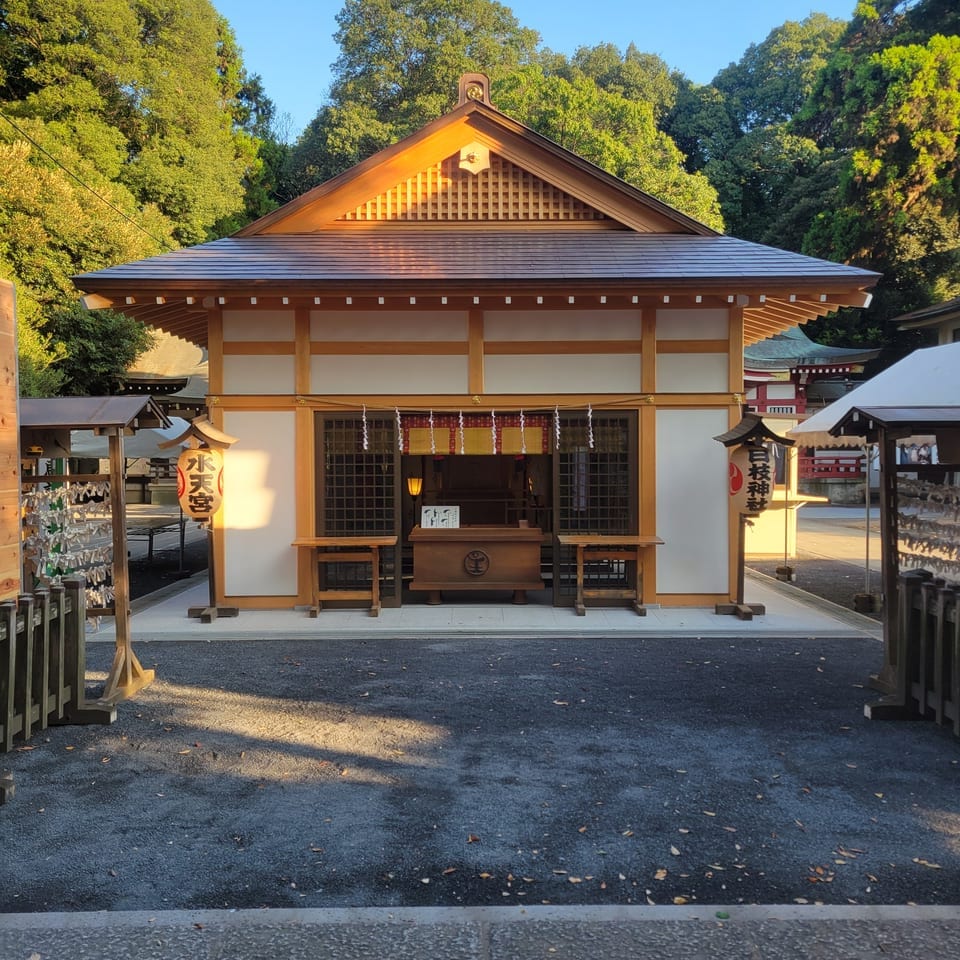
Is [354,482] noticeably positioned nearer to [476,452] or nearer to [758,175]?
[476,452]

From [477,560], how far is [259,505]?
2.96m

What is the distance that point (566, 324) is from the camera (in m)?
9.54

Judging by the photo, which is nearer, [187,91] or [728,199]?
[187,91]

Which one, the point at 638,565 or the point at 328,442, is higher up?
the point at 328,442

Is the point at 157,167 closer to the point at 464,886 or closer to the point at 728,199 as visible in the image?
the point at 728,199

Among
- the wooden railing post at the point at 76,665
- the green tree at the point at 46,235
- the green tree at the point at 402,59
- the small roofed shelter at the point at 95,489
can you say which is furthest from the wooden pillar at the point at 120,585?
the green tree at the point at 402,59

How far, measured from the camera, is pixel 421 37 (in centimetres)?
3791

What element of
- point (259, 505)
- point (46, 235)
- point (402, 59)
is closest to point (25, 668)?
point (259, 505)

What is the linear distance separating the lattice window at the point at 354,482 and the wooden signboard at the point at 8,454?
5027 mm

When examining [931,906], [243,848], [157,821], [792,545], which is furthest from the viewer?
[792,545]

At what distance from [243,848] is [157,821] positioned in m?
0.67

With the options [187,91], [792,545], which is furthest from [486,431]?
[187,91]

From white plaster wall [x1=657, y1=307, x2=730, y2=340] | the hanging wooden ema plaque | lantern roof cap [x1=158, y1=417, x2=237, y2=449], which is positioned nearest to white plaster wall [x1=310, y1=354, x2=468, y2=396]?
lantern roof cap [x1=158, y1=417, x2=237, y2=449]

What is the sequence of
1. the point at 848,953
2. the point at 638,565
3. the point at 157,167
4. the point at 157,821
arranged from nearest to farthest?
the point at 848,953 < the point at 157,821 < the point at 638,565 < the point at 157,167
